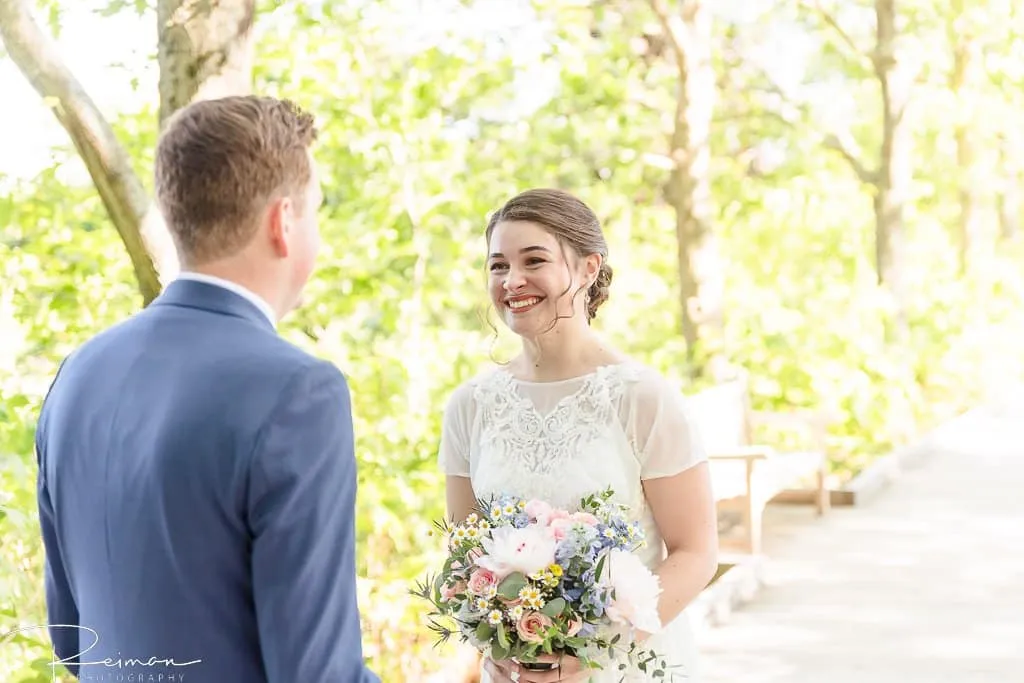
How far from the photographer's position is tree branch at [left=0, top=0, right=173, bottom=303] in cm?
363

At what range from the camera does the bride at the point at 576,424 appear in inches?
104

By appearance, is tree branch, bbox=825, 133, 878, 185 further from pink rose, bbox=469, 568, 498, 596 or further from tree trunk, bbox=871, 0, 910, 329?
pink rose, bbox=469, 568, 498, 596

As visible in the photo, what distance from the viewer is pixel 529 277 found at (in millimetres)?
2717

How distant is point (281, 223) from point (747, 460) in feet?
19.9

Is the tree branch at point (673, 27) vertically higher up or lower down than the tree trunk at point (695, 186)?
higher up

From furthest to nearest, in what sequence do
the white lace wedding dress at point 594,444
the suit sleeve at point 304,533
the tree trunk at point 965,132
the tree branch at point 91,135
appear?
the tree trunk at point 965,132 → the tree branch at point 91,135 → the white lace wedding dress at point 594,444 → the suit sleeve at point 304,533

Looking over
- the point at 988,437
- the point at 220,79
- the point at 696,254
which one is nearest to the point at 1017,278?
the point at 988,437

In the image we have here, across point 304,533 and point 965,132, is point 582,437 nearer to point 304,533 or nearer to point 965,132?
point 304,533

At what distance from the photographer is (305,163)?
1630 mm

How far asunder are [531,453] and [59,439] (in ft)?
4.35

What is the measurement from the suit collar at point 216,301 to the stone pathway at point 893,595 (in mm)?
4293

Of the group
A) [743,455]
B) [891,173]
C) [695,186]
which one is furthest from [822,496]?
[891,173]

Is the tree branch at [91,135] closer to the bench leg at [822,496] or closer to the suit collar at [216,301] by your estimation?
the suit collar at [216,301]

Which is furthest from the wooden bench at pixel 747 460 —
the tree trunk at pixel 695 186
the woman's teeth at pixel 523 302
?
the woman's teeth at pixel 523 302
